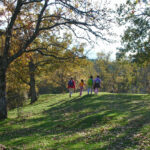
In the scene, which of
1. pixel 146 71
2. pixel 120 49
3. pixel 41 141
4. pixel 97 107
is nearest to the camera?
pixel 41 141

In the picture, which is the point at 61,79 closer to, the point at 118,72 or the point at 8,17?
the point at 118,72

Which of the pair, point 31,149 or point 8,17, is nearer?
Answer: point 31,149

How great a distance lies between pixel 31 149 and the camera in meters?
9.80

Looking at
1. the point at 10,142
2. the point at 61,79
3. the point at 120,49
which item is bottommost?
the point at 10,142

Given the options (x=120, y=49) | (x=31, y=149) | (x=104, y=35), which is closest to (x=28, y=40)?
(x=104, y=35)

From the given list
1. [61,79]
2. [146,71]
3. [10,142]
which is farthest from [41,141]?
[146,71]

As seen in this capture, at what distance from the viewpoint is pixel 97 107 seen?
1944cm

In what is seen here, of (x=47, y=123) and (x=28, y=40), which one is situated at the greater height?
(x=28, y=40)

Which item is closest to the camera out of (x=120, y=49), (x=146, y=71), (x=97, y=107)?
(x=97, y=107)

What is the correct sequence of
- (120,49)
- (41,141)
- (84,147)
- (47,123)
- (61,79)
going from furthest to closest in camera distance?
(61,79) → (120,49) → (47,123) → (41,141) → (84,147)

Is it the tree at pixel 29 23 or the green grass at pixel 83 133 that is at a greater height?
the tree at pixel 29 23

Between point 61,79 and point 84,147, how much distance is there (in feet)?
154

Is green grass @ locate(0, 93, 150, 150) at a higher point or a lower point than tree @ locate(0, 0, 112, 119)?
lower

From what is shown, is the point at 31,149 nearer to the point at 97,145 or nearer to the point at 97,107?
the point at 97,145
